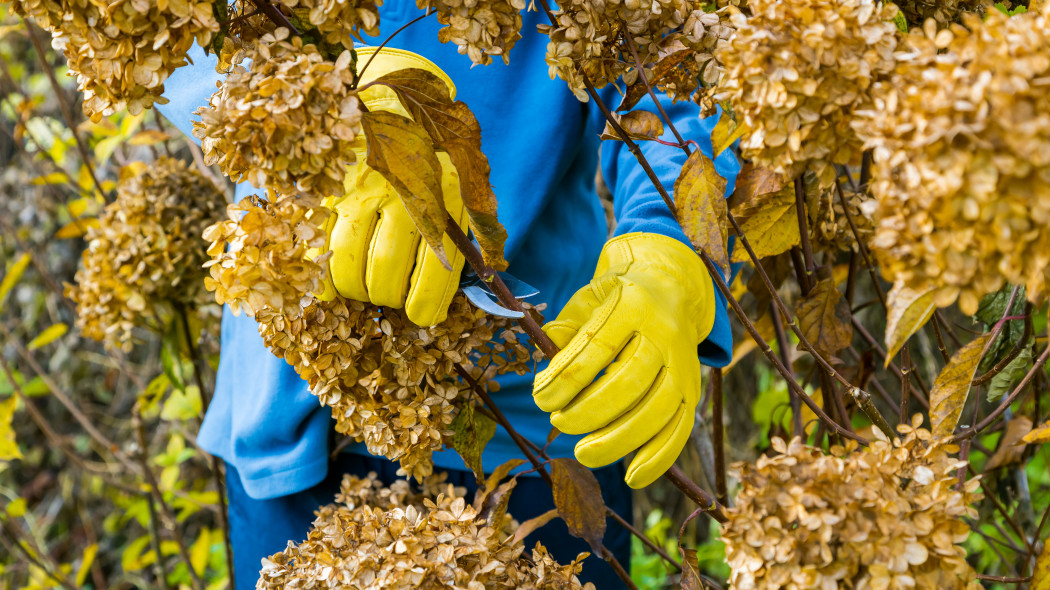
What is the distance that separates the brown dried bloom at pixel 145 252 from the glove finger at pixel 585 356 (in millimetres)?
873

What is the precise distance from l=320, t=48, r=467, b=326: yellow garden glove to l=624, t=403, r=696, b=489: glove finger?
0.23 metres

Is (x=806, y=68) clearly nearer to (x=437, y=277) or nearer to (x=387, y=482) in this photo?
(x=437, y=277)

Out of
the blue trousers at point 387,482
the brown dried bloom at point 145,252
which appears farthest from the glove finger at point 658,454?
the brown dried bloom at point 145,252

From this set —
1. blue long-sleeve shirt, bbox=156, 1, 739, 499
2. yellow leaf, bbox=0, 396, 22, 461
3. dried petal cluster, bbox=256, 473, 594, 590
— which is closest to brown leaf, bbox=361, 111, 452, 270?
dried petal cluster, bbox=256, 473, 594, 590

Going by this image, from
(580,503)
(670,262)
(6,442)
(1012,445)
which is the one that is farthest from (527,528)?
(6,442)

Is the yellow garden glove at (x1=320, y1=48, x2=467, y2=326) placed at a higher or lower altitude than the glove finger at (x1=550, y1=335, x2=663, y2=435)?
higher

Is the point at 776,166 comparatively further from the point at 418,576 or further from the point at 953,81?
the point at 418,576

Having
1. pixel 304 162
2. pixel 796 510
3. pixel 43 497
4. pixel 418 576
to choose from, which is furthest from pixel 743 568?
pixel 43 497

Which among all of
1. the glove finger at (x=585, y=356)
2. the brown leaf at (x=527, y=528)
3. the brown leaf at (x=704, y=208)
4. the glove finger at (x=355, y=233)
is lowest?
the brown leaf at (x=527, y=528)

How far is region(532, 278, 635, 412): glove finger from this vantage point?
0.69 meters

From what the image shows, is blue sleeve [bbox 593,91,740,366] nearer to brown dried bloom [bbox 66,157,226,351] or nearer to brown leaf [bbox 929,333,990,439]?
brown leaf [bbox 929,333,990,439]

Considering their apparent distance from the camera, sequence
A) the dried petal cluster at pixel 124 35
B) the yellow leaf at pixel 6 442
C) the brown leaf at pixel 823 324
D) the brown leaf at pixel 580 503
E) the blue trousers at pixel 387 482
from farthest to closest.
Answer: the yellow leaf at pixel 6 442 → the blue trousers at pixel 387 482 → the brown leaf at pixel 823 324 → the brown leaf at pixel 580 503 → the dried petal cluster at pixel 124 35

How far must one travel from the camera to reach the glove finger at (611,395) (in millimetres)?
708

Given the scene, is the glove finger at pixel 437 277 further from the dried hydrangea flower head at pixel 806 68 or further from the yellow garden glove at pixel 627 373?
the dried hydrangea flower head at pixel 806 68
